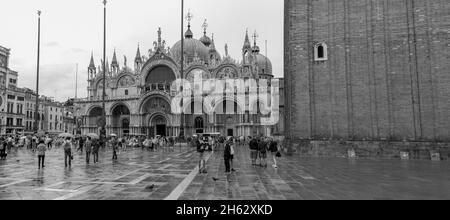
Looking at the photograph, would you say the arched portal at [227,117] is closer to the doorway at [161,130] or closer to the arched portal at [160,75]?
the doorway at [161,130]

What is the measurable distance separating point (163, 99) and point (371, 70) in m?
39.1

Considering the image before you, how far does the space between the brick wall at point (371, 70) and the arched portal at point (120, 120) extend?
42.6m

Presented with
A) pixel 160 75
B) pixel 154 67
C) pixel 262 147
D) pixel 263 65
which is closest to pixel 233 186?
pixel 262 147

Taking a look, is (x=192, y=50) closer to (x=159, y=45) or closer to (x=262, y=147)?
(x=159, y=45)

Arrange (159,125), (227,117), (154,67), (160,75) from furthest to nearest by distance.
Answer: (154,67), (160,75), (159,125), (227,117)

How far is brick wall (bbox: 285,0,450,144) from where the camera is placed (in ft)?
63.4

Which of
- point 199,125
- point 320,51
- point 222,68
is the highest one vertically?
point 222,68

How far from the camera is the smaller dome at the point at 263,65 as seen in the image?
6638 cm

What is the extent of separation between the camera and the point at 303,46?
72.9ft

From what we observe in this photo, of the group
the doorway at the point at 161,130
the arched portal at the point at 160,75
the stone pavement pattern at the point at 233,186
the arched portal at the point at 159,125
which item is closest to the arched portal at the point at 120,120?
the arched portal at the point at 159,125

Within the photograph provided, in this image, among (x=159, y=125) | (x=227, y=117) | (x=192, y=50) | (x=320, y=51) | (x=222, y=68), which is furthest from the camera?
(x=192, y=50)

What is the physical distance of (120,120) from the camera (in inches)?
2298
